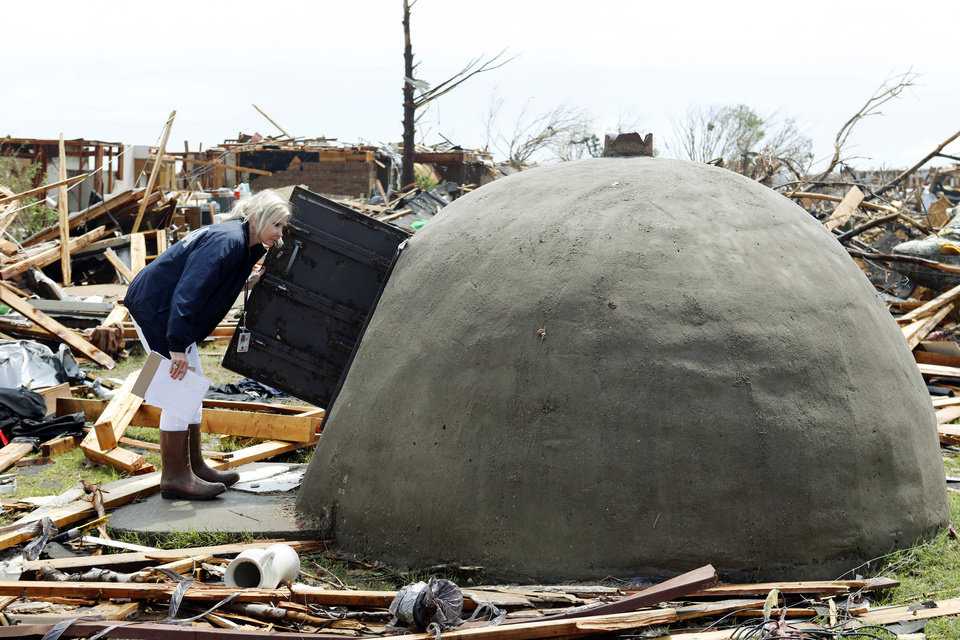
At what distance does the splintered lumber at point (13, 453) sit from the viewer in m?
7.49

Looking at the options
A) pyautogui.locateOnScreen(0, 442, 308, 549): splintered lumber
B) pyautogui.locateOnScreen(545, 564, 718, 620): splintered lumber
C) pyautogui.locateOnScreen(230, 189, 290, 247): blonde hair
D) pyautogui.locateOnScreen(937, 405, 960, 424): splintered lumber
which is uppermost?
pyautogui.locateOnScreen(230, 189, 290, 247): blonde hair

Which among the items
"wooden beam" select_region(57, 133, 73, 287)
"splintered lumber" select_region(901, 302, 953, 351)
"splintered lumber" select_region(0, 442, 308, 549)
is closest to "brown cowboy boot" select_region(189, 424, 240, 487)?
"splintered lumber" select_region(0, 442, 308, 549)

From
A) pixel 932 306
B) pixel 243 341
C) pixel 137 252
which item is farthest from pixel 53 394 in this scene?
pixel 932 306

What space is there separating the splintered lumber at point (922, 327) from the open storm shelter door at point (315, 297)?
834 cm

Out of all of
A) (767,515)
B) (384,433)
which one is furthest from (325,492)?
(767,515)

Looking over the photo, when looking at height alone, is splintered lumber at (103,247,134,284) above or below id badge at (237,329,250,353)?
below

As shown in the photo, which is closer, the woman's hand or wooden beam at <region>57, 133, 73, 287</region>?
the woman's hand

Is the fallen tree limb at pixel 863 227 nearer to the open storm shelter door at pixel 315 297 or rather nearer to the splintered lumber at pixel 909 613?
the open storm shelter door at pixel 315 297

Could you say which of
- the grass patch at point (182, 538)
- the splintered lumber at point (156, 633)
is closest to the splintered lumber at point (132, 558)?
the grass patch at point (182, 538)

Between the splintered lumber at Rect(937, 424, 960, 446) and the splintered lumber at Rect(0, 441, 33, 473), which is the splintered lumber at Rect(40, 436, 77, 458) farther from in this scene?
the splintered lumber at Rect(937, 424, 960, 446)

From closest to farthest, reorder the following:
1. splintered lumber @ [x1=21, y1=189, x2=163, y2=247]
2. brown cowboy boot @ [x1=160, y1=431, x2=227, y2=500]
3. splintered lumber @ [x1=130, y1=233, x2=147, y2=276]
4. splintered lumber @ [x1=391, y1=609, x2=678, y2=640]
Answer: splintered lumber @ [x1=391, y1=609, x2=678, y2=640] < brown cowboy boot @ [x1=160, y1=431, x2=227, y2=500] < splintered lumber @ [x1=130, y1=233, x2=147, y2=276] < splintered lumber @ [x1=21, y1=189, x2=163, y2=247]

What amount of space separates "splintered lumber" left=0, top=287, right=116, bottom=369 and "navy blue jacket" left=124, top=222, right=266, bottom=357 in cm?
653

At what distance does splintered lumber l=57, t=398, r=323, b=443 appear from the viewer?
7449 millimetres

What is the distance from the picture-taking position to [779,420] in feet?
14.5
